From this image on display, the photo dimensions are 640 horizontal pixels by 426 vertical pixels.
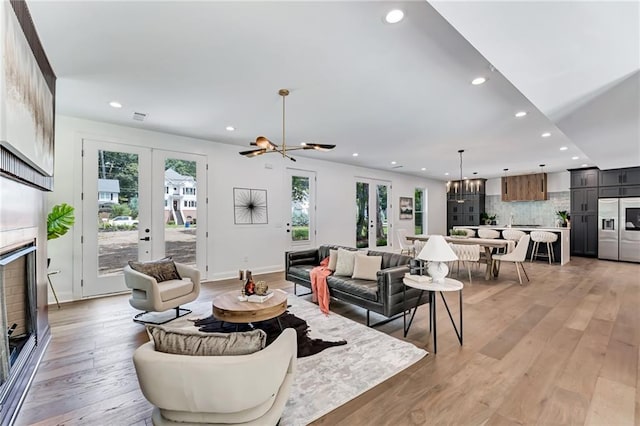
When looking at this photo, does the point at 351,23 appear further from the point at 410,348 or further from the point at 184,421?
the point at 410,348

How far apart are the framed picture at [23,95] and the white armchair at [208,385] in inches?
62.8

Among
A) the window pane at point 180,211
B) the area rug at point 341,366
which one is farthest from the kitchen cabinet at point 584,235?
the window pane at point 180,211

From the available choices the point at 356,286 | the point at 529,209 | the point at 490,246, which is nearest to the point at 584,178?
the point at 529,209

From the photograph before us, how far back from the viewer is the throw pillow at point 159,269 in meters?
3.59

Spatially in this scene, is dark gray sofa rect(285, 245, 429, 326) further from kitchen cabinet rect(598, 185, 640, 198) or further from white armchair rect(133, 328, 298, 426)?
kitchen cabinet rect(598, 185, 640, 198)

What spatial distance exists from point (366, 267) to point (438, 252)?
1205 millimetres

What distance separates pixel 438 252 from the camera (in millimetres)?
2793

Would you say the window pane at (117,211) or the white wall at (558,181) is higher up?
the white wall at (558,181)

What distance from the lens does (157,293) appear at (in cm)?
325

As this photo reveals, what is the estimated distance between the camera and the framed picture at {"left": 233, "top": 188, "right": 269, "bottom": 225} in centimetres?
600

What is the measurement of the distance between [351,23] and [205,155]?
14.0 ft

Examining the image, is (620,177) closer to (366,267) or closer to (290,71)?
(366,267)

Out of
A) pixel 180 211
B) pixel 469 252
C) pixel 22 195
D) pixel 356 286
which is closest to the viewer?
pixel 22 195

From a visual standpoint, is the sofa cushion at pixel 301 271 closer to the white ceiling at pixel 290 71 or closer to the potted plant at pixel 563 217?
the white ceiling at pixel 290 71
